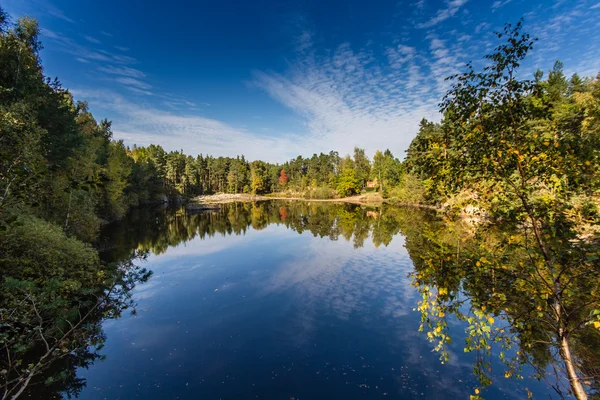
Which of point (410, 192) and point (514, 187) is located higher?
point (514, 187)

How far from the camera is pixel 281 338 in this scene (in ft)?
45.8

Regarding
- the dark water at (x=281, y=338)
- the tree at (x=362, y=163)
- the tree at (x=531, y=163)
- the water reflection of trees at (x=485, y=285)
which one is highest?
the tree at (x=362, y=163)

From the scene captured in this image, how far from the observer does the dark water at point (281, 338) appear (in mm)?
10609

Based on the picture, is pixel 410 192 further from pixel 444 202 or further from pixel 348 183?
pixel 444 202

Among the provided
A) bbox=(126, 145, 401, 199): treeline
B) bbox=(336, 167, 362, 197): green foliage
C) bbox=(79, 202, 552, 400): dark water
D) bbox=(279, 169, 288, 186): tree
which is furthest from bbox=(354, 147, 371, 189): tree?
bbox=(79, 202, 552, 400): dark water

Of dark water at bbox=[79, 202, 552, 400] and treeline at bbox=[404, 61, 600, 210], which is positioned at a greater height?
treeline at bbox=[404, 61, 600, 210]

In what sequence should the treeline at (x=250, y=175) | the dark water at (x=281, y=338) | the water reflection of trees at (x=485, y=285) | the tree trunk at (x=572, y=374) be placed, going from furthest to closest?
1. the treeline at (x=250, y=175)
2. the dark water at (x=281, y=338)
3. the water reflection of trees at (x=485, y=285)
4. the tree trunk at (x=572, y=374)

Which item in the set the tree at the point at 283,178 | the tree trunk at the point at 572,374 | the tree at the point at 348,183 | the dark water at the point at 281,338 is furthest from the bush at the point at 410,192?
the tree at the point at 283,178

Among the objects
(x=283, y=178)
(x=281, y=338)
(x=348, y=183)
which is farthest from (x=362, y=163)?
(x=281, y=338)

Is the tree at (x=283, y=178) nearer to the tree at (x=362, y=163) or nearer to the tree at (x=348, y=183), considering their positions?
the tree at (x=362, y=163)

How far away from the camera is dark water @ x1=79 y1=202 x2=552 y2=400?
10.6 metres

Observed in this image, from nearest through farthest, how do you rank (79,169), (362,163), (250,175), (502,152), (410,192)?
(502,152), (79,169), (410,192), (362,163), (250,175)

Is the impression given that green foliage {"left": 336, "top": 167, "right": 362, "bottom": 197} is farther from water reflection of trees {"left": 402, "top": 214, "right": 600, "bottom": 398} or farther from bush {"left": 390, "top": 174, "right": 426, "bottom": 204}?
water reflection of trees {"left": 402, "top": 214, "right": 600, "bottom": 398}

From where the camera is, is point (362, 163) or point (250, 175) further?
point (250, 175)
